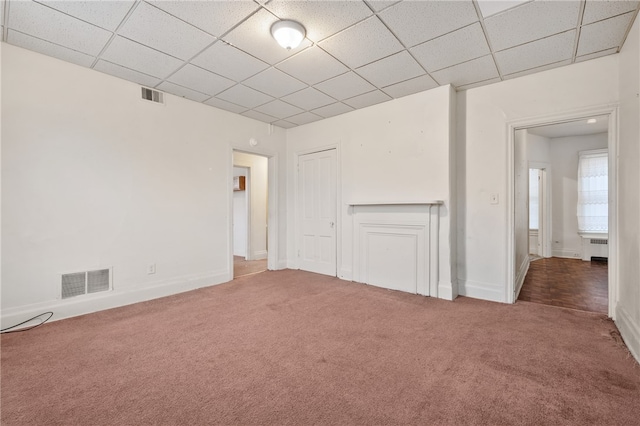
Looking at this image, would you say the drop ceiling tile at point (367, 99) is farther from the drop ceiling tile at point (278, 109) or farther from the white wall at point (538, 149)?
the white wall at point (538, 149)

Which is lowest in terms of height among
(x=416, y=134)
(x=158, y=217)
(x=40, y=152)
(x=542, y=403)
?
(x=542, y=403)

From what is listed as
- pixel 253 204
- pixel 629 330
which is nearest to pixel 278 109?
pixel 253 204

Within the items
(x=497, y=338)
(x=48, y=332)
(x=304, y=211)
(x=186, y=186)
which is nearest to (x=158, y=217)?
(x=186, y=186)

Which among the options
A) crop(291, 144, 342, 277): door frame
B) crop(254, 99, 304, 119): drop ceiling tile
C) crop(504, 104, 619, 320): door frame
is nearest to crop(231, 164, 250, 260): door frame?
crop(291, 144, 342, 277): door frame

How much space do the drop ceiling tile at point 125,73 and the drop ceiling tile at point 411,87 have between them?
282cm

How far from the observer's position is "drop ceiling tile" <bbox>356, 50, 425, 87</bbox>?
2.88 meters

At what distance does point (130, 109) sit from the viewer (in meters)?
3.32

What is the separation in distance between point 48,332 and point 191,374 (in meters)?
1.71

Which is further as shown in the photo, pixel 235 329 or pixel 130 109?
pixel 130 109

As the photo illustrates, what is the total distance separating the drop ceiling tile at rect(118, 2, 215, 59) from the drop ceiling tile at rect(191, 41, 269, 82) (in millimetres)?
103

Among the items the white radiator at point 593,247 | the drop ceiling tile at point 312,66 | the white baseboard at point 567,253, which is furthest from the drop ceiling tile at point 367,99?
the white baseboard at point 567,253

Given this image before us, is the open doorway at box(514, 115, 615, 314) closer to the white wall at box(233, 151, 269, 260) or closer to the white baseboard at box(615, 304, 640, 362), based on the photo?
the white baseboard at box(615, 304, 640, 362)

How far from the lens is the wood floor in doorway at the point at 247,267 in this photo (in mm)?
4962

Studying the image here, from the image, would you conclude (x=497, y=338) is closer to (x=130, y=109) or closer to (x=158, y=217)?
(x=158, y=217)
